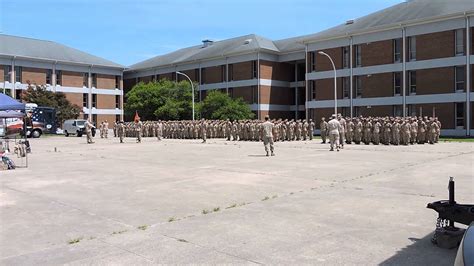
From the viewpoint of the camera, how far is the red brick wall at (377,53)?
156ft

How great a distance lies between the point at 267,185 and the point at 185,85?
2134 inches

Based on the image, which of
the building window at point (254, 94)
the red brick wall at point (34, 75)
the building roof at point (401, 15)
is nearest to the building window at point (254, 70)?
the building window at point (254, 94)

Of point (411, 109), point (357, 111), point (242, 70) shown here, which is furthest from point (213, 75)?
point (411, 109)

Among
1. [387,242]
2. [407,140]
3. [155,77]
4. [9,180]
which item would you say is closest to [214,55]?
[155,77]

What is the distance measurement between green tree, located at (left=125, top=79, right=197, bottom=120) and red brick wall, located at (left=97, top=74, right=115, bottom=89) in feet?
32.8

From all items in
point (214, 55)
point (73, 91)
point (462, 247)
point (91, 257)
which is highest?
point (214, 55)

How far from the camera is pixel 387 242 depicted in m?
6.04

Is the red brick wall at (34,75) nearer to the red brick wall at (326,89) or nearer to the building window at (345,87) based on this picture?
the red brick wall at (326,89)

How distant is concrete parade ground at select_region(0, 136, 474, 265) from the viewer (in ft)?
18.3

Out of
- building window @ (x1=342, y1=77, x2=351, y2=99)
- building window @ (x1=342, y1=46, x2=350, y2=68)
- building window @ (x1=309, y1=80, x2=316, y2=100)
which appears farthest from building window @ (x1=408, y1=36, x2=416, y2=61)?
building window @ (x1=309, y1=80, x2=316, y2=100)

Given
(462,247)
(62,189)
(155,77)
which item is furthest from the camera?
(155,77)

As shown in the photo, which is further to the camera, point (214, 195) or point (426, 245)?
point (214, 195)

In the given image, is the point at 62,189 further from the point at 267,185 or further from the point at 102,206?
the point at 267,185

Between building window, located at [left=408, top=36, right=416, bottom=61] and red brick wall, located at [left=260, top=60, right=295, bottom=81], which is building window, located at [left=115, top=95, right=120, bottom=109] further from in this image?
building window, located at [left=408, top=36, right=416, bottom=61]
